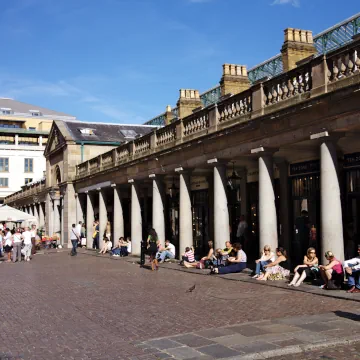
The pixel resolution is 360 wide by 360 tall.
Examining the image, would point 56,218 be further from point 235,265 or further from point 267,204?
point 267,204

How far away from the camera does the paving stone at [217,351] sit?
7245mm

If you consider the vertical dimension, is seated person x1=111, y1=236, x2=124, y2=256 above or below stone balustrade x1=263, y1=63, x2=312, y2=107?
below

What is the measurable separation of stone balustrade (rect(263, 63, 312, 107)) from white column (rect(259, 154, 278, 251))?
1858 mm

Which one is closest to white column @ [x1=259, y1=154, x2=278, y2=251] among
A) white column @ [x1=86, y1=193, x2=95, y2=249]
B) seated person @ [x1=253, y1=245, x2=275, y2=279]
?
seated person @ [x1=253, y1=245, x2=275, y2=279]

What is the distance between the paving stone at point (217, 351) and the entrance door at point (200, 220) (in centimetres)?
1861

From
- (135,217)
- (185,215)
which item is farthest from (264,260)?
(135,217)

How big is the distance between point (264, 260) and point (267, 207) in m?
1.77

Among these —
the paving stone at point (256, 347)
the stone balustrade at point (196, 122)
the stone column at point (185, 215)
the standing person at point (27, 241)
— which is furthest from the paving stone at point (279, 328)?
the standing person at point (27, 241)

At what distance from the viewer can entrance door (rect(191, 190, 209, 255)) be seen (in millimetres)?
26719

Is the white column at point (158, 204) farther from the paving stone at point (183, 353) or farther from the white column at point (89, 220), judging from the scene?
the paving stone at point (183, 353)

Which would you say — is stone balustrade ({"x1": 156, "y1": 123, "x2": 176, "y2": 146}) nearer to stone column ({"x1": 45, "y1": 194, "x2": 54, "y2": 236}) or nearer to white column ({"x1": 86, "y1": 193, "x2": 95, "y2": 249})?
white column ({"x1": 86, "y1": 193, "x2": 95, "y2": 249})

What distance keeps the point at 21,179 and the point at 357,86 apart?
267 ft

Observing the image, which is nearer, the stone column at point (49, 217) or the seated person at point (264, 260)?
the seated person at point (264, 260)

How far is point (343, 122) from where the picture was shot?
13.4 metres
